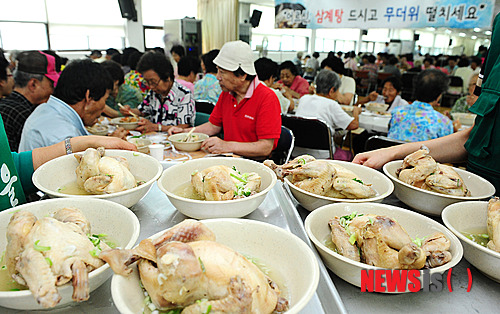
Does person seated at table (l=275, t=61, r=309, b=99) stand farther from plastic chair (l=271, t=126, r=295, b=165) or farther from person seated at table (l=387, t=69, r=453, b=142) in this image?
plastic chair (l=271, t=126, r=295, b=165)

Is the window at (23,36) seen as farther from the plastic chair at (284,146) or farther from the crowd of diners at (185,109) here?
the plastic chair at (284,146)

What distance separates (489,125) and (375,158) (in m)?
0.50

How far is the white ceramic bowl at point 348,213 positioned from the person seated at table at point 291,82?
222 inches

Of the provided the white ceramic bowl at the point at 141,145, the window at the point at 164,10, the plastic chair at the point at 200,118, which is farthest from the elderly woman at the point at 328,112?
the window at the point at 164,10

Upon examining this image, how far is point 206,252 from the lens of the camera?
0.74 m

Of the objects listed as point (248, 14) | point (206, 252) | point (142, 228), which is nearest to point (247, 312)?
point (206, 252)

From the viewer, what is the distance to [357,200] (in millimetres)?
1175

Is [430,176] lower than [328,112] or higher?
higher

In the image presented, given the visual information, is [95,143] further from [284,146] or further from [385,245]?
[284,146]

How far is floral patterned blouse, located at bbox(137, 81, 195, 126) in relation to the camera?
3.83 m

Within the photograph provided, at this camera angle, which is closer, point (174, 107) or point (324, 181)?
point (324, 181)

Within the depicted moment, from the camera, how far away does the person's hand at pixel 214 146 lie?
8.92 ft

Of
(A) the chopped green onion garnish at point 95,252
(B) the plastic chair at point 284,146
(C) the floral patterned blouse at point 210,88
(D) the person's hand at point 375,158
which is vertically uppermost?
(C) the floral patterned blouse at point 210,88

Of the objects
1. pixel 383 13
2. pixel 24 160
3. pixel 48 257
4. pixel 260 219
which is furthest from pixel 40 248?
pixel 383 13
